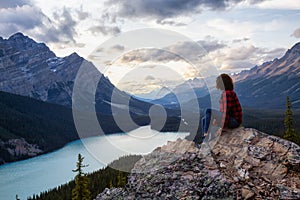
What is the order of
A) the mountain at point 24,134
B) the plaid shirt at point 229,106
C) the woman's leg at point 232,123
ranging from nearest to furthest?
the plaid shirt at point 229,106 → the woman's leg at point 232,123 → the mountain at point 24,134

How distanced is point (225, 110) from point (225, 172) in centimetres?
205

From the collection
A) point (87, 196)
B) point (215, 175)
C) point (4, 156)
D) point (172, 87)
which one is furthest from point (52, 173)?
point (215, 175)

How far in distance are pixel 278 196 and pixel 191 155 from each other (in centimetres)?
268

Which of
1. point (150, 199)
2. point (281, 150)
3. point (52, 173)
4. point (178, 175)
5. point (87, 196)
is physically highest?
point (281, 150)

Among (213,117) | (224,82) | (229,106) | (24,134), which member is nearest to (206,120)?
(213,117)

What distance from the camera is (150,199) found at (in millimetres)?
7762

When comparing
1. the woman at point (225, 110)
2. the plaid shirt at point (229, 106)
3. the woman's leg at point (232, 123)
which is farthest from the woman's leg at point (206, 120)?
the woman's leg at point (232, 123)

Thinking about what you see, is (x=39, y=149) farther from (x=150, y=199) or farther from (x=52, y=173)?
(x=150, y=199)

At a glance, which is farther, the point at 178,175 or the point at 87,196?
the point at 87,196

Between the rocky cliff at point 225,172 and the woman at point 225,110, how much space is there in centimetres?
46

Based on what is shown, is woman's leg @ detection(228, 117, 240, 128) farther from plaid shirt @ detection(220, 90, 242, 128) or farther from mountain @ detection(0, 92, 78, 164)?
mountain @ detection(0, 92, 78, 164)

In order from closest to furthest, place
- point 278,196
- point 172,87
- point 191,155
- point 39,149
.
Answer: point 278,196
point 191,155
point 172,87
point 39,149

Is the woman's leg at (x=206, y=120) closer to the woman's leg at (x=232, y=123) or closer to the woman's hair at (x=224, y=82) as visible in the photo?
the woman's leg at (x=232, y=123)

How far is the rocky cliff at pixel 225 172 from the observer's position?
290 inches
